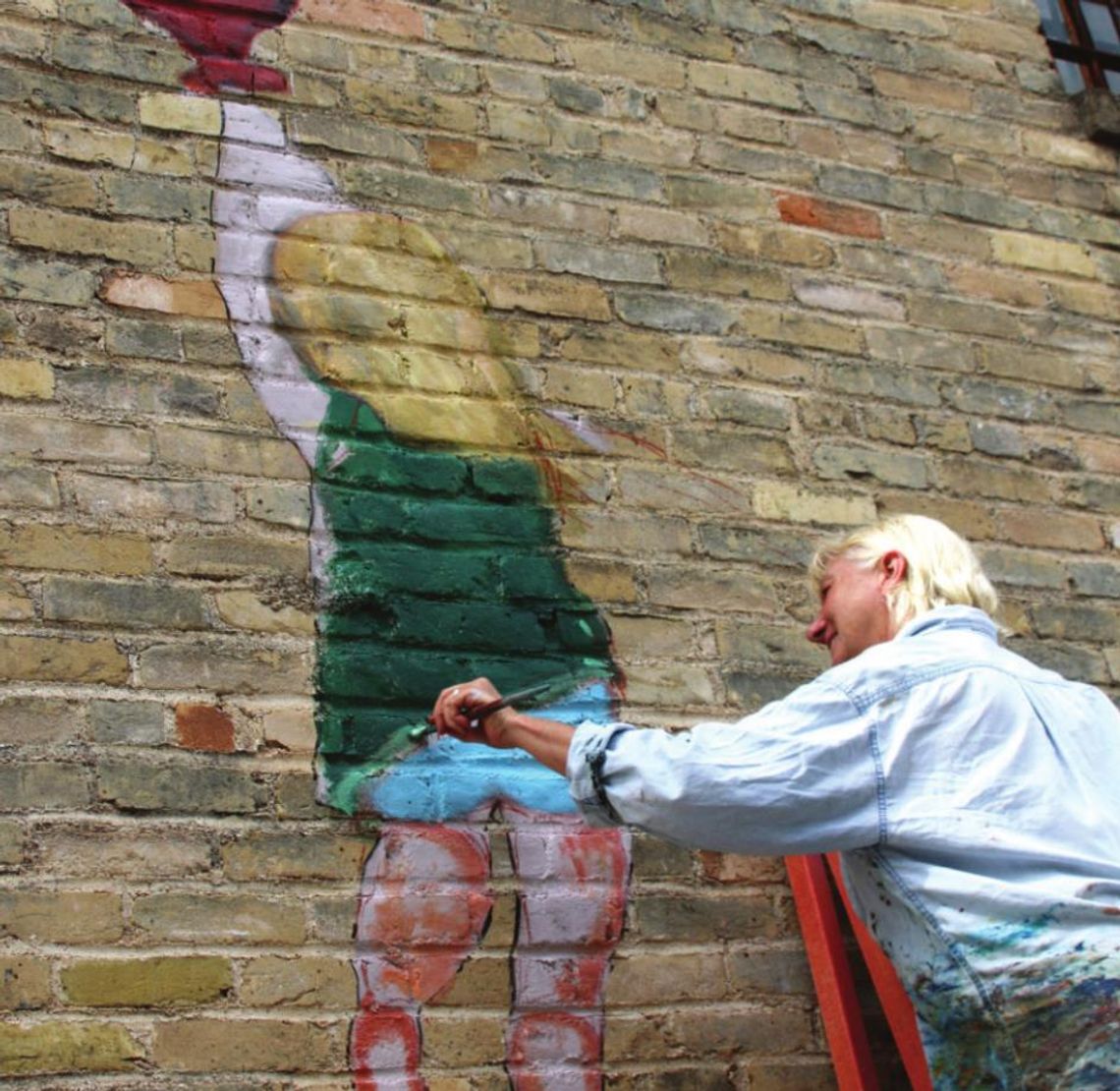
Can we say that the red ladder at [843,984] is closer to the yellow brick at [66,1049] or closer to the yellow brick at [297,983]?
the yellow brick at [297,983]

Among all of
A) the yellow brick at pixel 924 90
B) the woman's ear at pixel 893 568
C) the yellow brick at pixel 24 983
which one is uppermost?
the yellow brick at pixel 924 90

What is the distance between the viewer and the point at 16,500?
3107 mm

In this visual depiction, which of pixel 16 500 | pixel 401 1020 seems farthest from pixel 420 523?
pixel 401 1020

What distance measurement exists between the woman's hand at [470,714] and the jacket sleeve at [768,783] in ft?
1.01

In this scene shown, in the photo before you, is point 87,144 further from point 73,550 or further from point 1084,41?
point 1084,41

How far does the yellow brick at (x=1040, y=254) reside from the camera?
165 inches

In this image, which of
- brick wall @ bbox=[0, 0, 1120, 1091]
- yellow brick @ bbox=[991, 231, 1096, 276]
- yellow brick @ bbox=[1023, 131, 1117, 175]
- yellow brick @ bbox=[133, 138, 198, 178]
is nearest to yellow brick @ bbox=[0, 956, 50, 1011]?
brick wall @ bbox=[0, 0, 1120, 1091]

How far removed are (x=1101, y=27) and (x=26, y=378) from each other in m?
3.45

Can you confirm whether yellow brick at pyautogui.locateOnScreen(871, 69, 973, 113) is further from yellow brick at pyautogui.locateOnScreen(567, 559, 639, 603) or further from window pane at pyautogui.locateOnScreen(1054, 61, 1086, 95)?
yellow brick at pyautogui.locateOnScreen(567, 559, 639, 603)

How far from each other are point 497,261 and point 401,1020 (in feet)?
5.32

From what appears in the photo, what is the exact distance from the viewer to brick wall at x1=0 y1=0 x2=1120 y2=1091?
9.53ft

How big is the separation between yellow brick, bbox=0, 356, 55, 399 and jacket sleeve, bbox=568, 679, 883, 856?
4.61 feet

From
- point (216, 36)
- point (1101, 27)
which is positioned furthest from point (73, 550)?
point (1101, 27)

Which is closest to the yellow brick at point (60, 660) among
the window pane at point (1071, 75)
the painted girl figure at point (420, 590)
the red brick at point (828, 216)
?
the painted girl figure at point (420, 590)
